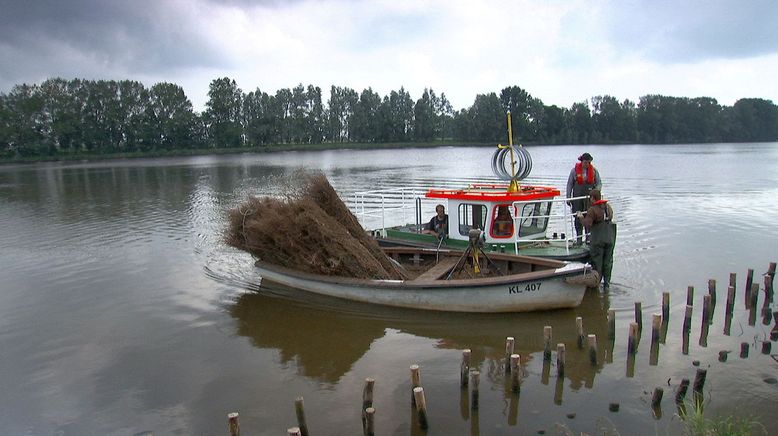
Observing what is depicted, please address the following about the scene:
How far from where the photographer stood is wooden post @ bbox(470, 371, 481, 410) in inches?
289

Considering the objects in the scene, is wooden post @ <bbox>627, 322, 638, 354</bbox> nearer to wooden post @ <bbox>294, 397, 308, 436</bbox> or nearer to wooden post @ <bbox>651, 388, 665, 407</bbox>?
wooden post @ <bbox>651, 388, 665, 407</bbox>

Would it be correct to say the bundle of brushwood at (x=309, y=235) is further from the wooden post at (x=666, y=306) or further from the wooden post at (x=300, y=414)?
the wooden post at (x=300, y=414)

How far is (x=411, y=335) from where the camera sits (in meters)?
11.0

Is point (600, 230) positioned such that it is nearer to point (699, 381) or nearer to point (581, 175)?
point (581, 175)

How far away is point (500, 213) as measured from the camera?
13.8m

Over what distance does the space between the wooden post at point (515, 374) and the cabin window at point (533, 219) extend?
6249 mm

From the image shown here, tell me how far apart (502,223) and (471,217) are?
0.84 metres

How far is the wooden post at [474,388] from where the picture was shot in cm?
734

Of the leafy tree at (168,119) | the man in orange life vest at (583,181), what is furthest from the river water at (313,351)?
the leafy tree at (168,119)

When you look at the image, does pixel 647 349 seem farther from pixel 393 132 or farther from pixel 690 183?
pixel 393 132

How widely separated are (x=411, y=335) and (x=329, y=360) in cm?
179

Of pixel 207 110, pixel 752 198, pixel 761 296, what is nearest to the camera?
pixel 761 296

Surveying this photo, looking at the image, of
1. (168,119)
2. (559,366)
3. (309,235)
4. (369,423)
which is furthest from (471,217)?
(168,119)

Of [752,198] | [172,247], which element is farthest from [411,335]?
[752,198]
